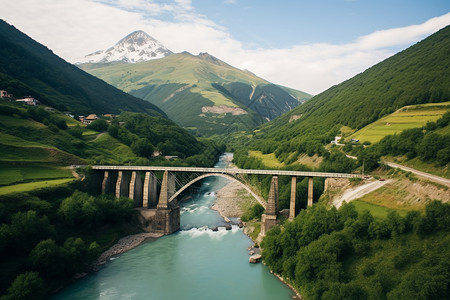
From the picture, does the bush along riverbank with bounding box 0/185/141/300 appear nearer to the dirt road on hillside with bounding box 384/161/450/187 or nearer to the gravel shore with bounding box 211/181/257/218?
the gravel shore with bounding box 211/181/257/218

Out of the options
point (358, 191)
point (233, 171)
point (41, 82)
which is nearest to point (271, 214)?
point (233, 171)

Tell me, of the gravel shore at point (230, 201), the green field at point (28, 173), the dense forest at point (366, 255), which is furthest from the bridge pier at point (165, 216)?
the dense forest at point (366, 255)

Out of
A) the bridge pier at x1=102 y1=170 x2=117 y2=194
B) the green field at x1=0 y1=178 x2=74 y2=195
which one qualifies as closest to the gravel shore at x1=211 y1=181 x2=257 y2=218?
the bridge pier at x1=102 y1=170 x2=117 y2=194

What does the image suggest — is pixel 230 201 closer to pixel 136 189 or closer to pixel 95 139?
pixel 136 189

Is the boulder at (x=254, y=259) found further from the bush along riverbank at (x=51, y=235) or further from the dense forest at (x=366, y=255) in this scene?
the bush along riverbank at (x=51, y=235)

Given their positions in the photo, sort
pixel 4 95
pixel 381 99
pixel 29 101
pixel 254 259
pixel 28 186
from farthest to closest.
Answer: pixel 29 101 → pixel 381 99 → pixel 4 95 → pixel 28 186 → pixel 254 259

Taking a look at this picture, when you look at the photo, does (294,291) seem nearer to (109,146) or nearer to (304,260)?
(304,260)
